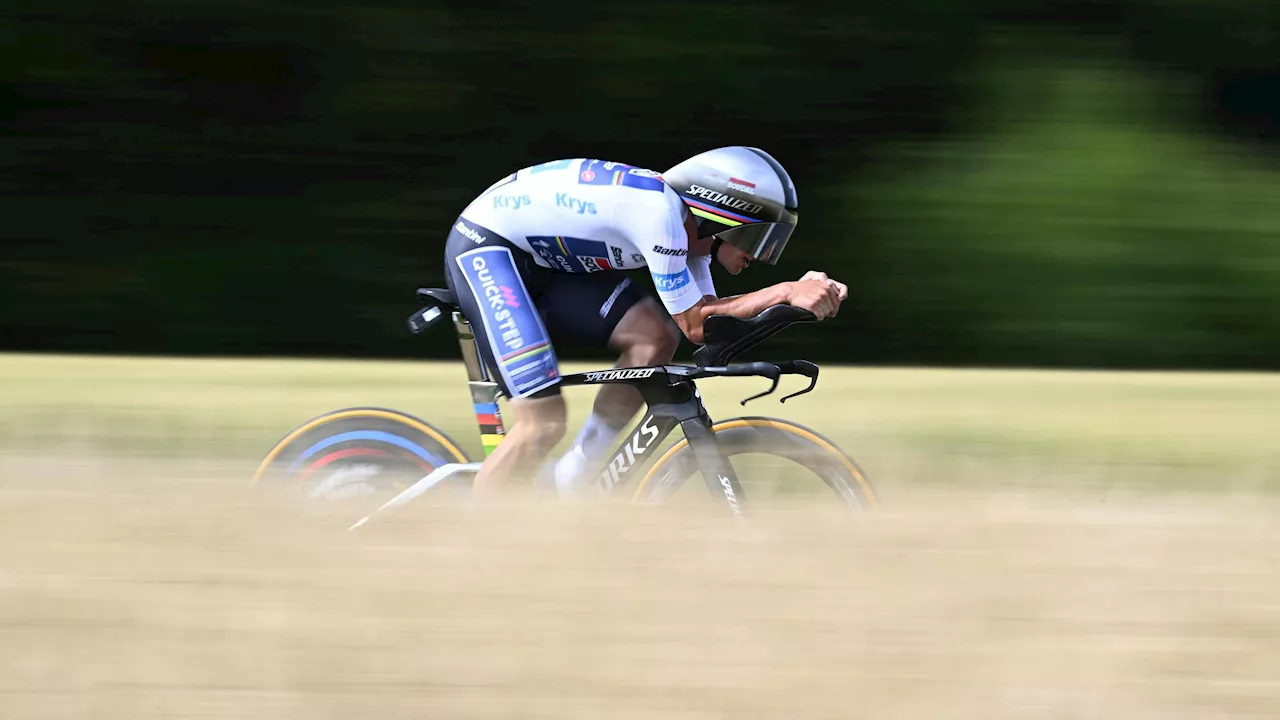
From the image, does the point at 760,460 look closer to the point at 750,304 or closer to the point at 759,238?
the point at 750,304

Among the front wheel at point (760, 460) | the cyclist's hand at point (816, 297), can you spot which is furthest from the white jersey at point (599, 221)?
the front wheel at point (760, 460)

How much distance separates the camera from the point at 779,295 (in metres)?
3.77

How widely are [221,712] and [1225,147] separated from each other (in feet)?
30.6

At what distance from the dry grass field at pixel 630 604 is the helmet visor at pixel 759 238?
776 millimetres

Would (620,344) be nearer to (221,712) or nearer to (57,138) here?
(221,712)

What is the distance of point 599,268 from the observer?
159 inches

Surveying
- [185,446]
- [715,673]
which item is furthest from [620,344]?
[715,673]

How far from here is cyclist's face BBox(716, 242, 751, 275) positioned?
3.97m

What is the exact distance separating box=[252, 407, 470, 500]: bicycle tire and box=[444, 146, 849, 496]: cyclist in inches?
10.5

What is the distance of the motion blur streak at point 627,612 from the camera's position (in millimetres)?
2248

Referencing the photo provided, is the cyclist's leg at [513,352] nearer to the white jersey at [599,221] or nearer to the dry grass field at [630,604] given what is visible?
the white jersey at [599,221]

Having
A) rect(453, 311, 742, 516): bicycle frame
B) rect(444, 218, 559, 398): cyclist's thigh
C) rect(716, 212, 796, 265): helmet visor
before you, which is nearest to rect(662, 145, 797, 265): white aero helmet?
rect(716, 212, 796, 265): helmet visor

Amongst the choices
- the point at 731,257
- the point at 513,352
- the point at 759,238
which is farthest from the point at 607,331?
the point at 759,238

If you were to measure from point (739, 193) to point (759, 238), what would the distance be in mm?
142
